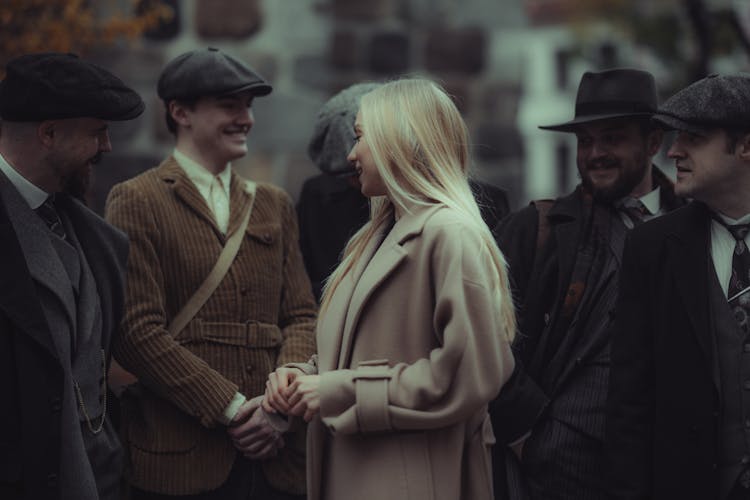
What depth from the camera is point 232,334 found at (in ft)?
15.7

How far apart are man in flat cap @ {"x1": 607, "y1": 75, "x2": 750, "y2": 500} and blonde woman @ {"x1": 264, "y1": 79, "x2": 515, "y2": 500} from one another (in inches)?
Result: 20.7

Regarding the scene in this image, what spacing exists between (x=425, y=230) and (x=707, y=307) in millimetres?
910

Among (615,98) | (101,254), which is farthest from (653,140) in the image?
(101,254)

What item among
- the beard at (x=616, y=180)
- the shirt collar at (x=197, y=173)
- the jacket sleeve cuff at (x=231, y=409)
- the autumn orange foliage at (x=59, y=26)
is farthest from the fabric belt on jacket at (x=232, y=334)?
the autumn orange foliage at (x=59, y=26)

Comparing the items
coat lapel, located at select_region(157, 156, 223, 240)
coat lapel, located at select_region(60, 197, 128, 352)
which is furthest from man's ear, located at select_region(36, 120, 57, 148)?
coat lapel, located at select_region(157, 156, 223, 240)

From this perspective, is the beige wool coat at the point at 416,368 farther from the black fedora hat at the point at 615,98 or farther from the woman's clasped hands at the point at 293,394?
the black fedora hat at the point at 615,98

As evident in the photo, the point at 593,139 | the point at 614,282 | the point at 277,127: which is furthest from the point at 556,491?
the point at 277,127

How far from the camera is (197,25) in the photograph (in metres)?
8.05

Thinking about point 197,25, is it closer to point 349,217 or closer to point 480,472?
point 349,217

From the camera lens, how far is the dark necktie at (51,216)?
4254mm

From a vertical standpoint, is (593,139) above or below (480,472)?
above

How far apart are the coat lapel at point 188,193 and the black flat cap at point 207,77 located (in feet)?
0.94

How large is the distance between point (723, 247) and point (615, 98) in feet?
3.12

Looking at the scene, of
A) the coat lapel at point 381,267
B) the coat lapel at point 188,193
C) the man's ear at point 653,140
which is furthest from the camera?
the man's ear at point 653,140
